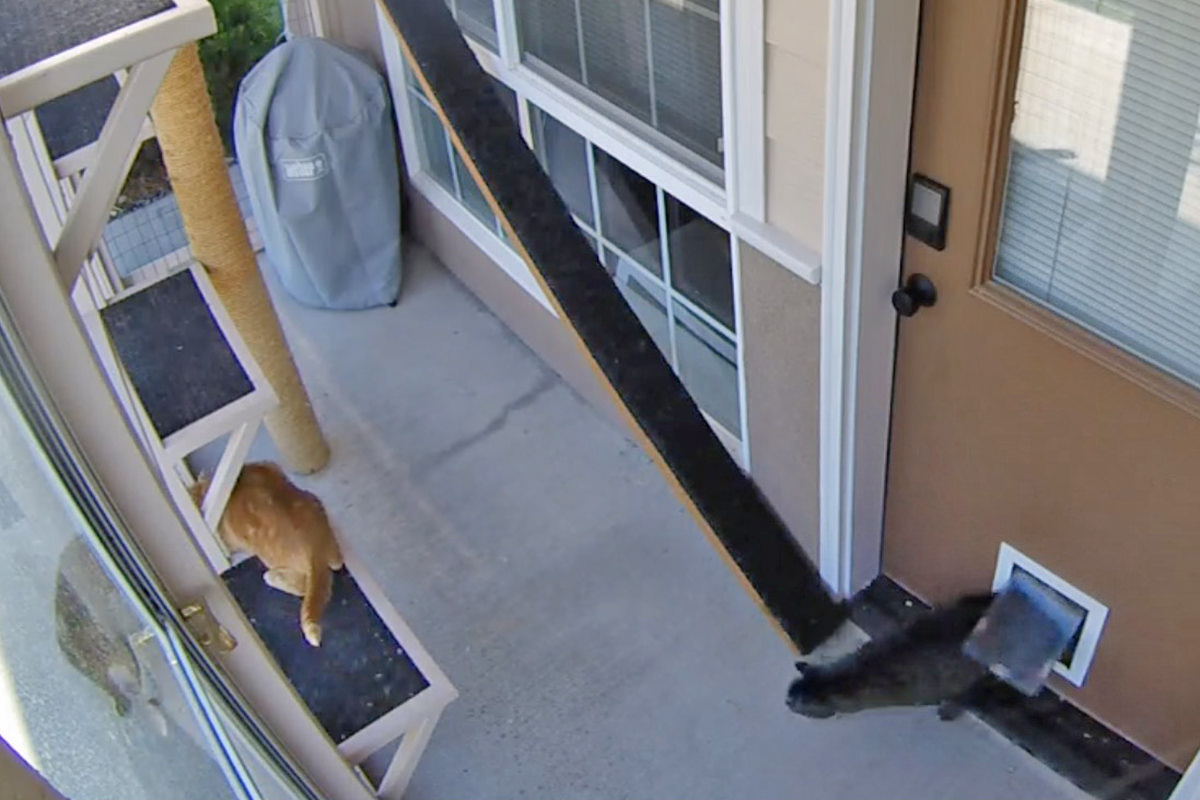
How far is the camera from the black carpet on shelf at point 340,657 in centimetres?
225

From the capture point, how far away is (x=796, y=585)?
2.57 metres

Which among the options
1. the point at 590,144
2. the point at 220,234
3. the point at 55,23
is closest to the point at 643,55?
the point at 590,144

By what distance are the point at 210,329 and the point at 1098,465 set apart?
1.60 metres

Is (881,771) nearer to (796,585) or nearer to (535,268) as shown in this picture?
(796,585)

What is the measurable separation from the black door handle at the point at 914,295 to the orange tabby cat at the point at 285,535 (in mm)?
1134

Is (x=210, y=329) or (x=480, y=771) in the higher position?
(x=210, y=329)

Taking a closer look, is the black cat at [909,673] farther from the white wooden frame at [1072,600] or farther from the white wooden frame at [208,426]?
the white wooden frame at [208,426]

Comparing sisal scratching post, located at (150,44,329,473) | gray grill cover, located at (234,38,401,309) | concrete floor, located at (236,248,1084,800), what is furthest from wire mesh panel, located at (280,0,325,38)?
sisal scratching post, located at (150,44,329,473)

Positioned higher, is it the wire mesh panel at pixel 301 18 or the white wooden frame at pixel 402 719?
the wire mesh panel at pixel 301 18

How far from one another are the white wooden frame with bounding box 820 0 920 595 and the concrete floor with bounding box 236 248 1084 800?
12.6 inches

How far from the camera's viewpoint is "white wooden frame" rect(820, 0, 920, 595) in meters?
1.80

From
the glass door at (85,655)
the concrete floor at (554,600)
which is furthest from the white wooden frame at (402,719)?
the glass door at (85,655)

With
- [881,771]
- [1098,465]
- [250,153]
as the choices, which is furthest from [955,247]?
[250,153]

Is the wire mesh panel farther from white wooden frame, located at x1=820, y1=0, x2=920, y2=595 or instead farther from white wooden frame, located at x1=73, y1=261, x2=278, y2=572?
white wooden frame, located at x1=820, y1=0, x2=920, y2=595
